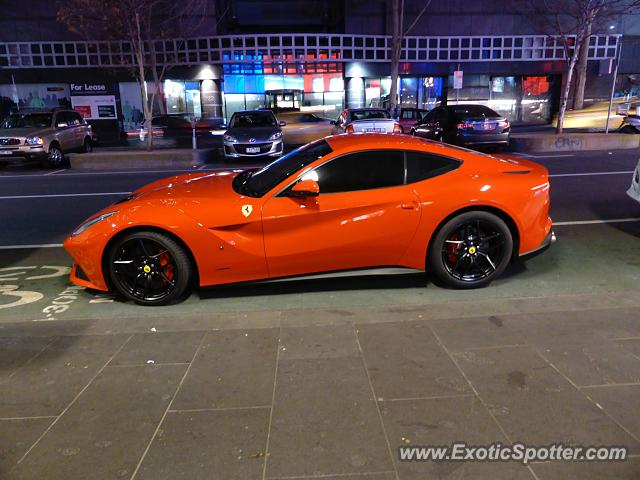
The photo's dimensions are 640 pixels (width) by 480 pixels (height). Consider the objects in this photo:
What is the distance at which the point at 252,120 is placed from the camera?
17.0 metres

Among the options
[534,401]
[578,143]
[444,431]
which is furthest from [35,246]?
[578,143]

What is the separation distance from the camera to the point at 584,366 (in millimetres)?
3395

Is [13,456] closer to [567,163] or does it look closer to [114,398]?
[114,398]

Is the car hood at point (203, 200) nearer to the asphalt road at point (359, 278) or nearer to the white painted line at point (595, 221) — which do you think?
the asphalt road at point (359, 278)

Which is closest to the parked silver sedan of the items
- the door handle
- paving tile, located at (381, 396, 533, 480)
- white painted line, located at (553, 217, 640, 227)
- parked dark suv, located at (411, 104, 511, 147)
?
parked dark suv, located at (411, 104, 511, 147)

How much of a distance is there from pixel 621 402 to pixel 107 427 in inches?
117

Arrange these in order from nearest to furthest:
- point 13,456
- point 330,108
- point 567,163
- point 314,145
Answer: point 13,456 → point 314,145 → point 567,163 → point 330,108

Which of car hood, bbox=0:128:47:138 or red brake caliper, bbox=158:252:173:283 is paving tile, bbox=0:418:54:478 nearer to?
red brake caliper, bbox=158:252:173:283

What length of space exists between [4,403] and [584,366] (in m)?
3.72

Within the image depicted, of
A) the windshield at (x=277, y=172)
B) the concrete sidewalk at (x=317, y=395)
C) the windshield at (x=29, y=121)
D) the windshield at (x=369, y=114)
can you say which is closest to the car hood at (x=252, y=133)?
the windshield at (x=369, y=114)

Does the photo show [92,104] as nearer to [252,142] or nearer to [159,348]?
[252,142]

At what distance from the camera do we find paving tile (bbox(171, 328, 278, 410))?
3105 millimetres

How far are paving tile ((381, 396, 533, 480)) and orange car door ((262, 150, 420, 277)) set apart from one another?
1906 millimetres

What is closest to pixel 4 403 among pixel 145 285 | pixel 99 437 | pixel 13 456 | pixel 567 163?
pixel 13 456
